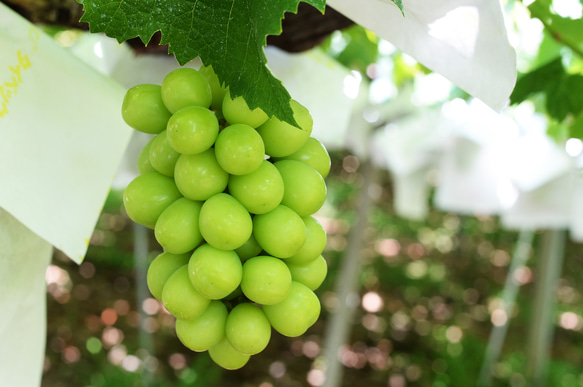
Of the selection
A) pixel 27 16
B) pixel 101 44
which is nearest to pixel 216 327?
pixel 27 16

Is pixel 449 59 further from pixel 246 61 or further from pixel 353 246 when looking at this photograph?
pixel 353 246

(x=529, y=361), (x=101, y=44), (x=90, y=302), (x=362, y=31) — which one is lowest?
(x=90, y=302)

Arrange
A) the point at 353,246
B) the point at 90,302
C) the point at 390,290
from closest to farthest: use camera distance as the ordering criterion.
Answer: the point at 353,246 → the point at 90,302 → the point at 390,290

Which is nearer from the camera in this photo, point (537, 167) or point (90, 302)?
point (537, 167)

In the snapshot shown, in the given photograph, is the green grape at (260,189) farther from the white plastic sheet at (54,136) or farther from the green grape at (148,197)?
the white plastic sheet at (54,136)

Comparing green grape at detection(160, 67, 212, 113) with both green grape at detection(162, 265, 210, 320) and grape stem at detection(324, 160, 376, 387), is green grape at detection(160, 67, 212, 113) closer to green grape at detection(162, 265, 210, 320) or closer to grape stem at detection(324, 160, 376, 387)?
green grape at detection(162, 265, 210, 320)

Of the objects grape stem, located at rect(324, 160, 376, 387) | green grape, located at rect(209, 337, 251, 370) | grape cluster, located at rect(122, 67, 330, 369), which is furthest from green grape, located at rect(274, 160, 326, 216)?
grape stem, located at rect(324, 160, 376, 387)

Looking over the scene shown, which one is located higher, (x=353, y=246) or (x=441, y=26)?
(x=441, y=26)

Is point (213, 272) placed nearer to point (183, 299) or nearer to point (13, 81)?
point (183, 299)
